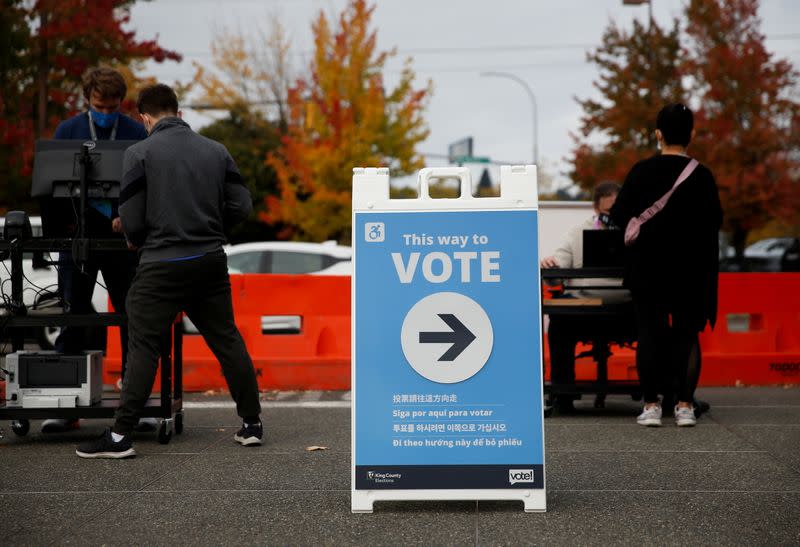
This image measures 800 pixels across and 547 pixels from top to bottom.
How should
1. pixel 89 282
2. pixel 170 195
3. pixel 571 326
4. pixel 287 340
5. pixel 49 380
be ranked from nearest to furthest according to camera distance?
pixel 170 195 → pixel 49 380 → pixel 89 282 → pixel 571 326 → pixel 287 340

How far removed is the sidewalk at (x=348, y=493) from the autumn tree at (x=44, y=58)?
45.2ft

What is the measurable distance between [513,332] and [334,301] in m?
5.41

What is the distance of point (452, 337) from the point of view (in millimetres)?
4363

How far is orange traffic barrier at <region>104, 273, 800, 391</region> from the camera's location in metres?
9.26

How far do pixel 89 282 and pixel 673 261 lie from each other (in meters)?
3.72

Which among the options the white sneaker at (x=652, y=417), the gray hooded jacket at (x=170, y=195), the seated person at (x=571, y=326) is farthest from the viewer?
→ the seated person at (x=571, y=326)

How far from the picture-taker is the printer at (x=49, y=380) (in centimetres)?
633

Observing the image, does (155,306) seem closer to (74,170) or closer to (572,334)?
(74,170)

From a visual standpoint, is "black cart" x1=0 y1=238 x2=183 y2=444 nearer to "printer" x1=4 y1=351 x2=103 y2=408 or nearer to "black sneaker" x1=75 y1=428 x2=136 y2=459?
"printer" x1=4 y1=351 x2=103 y2=408

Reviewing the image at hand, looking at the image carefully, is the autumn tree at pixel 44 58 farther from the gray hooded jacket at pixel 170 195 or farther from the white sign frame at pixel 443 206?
the white sign frame at pixel 443 206

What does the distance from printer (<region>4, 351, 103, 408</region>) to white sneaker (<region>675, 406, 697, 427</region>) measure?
3700 mm

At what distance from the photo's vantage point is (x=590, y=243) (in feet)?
24.1

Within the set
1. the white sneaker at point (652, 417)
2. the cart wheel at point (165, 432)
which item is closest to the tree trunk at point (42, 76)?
the cart wheel at point (165, 432)

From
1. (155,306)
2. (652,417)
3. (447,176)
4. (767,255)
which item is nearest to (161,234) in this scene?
(155,306)
